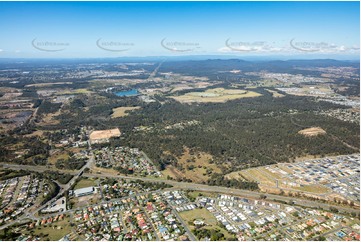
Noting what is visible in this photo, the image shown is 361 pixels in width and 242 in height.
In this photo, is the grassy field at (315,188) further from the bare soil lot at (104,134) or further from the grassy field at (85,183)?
Result: the bare soil lot at (104,134)

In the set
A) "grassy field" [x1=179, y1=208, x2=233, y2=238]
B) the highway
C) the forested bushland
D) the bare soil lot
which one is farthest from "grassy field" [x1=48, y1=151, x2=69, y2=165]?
"grassy field" [x1=179, y1=208, x2=233, y2=238]

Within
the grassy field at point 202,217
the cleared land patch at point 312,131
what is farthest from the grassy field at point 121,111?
the grassy field at point 202,217

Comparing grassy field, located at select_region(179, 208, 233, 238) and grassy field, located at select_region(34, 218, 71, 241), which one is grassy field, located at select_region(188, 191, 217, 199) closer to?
grassy field, located at select_region(179, 208, 233, 238)

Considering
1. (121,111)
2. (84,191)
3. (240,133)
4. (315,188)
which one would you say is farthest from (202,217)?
(121,111)

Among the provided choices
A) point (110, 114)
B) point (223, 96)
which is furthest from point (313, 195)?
point (223, 96)

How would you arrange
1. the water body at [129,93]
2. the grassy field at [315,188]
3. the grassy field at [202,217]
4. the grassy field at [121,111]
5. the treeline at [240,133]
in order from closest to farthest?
the grassy field at [202,217] → the grassy field at [315,188] → the treeline at [240,133] → the grassy field at [121,111] → the water body at [129,93]

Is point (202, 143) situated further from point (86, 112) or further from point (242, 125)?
point (86, 112)
